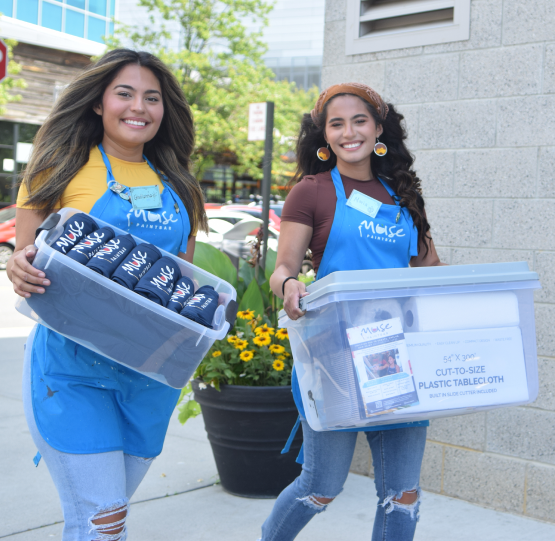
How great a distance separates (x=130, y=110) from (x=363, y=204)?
793mm


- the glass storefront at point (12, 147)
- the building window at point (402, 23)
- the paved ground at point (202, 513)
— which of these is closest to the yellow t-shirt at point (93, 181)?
the paved ground at point (202, 513)

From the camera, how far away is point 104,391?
194 cm

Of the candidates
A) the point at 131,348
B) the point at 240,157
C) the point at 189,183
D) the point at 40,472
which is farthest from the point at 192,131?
the point at 240,157

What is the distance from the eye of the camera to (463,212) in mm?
3439

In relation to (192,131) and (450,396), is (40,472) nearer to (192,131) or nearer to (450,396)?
(192,131)

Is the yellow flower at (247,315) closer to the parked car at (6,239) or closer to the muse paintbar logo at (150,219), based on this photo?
the muse paintbar logo at (150,219)

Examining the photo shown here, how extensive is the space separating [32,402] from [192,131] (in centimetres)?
108

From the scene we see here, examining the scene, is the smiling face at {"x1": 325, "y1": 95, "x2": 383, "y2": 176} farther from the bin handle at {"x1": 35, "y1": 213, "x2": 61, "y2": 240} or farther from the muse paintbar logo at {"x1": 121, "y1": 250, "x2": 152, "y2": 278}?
the bin handle at {"x1": 35, "y1": 213, "x2": 61, "y2": 240}

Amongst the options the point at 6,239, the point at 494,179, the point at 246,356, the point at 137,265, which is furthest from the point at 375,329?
the point at 6,239

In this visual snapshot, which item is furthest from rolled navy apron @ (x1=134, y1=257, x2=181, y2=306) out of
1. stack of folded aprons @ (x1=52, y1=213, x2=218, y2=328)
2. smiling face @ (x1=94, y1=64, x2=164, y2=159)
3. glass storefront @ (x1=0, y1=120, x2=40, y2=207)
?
glass storefront @ (x1=0, y1=120, x2=40, y2=207)

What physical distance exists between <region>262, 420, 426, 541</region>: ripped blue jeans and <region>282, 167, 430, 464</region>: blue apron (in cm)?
8

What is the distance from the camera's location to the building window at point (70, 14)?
20281 millimetres

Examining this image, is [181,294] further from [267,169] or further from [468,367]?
[267,169]

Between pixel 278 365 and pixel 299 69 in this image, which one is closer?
pixel 278 365
